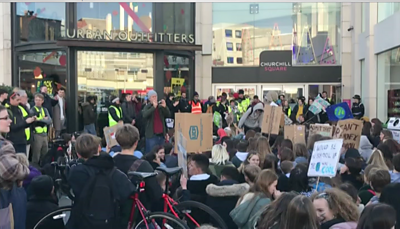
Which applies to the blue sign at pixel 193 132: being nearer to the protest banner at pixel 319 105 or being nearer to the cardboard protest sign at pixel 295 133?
the cardboard protest sign at pixel 295 133

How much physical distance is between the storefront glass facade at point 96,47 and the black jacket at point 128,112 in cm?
323

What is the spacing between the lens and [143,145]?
1341 centimetres

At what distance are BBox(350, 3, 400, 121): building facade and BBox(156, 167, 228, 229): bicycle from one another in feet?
42.7

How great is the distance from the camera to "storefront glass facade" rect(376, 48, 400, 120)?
1736cm

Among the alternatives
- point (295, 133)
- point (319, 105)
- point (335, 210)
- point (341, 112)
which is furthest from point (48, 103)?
point (335, 210)

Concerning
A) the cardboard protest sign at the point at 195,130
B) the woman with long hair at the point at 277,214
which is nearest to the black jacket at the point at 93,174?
the woman with long hair at the point at 277,214

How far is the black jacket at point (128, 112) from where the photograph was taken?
608 inches

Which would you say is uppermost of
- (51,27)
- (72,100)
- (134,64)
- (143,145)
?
(51,27)

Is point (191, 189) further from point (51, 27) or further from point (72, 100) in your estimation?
point (51, 27)

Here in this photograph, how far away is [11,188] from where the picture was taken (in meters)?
4.81

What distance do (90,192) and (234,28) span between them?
20272 millimetres

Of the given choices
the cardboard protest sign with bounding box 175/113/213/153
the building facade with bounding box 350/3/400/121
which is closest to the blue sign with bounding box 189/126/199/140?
the cardboard protest sign with bounding box 175/113/213/153

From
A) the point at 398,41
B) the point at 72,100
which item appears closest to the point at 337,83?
the point at 398,41

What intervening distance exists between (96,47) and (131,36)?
1428 mm
